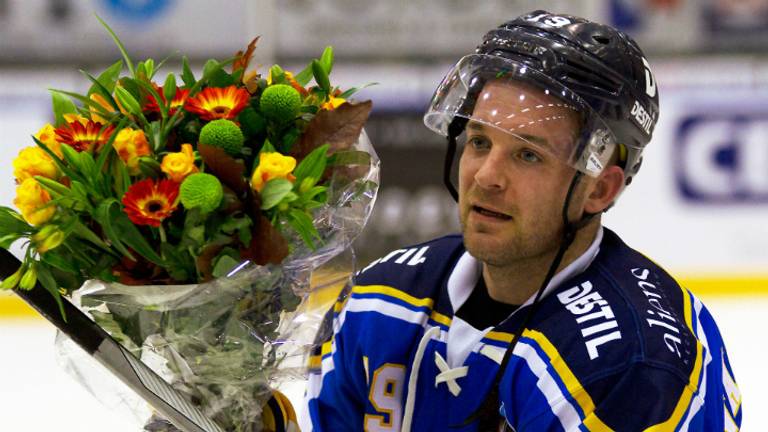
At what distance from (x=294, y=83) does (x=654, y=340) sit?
0.58 m

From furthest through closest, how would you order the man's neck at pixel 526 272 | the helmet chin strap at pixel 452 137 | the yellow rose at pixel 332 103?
the helmet chin strap at pixel 452 137
the man's neck at pixel 526 272
the yellow rose at pixel 332 103

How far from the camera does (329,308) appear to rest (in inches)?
54.2

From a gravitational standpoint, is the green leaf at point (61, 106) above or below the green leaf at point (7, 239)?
above

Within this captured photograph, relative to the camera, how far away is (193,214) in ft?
3.73

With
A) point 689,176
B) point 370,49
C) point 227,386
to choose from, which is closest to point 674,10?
point 689,176

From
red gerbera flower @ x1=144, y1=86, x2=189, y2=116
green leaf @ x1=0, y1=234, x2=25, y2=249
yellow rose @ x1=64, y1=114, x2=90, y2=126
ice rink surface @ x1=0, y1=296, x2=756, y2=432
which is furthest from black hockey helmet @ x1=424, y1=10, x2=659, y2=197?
ice rink surface @ x1=0, y1=296, x2=756, y2=432

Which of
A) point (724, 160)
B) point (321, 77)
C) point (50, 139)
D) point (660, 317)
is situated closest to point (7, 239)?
point (50, 139)

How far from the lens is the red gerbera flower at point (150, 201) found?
1.11 metres

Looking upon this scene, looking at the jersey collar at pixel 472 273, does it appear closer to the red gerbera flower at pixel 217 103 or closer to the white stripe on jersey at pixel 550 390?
the white stripe on jersey at pixel 550 390

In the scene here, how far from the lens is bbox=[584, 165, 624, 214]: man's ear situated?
5.20 ft

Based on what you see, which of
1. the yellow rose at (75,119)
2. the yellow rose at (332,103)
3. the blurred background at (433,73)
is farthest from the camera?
the blurred background at (433,73)

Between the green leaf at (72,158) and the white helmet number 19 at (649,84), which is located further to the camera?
the white helmet number 19 at (649,84)

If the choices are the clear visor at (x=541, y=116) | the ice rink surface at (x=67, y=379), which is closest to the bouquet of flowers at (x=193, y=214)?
the clear visor at (x=541, y=116)

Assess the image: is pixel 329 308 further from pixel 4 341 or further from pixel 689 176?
pixel 689 176
